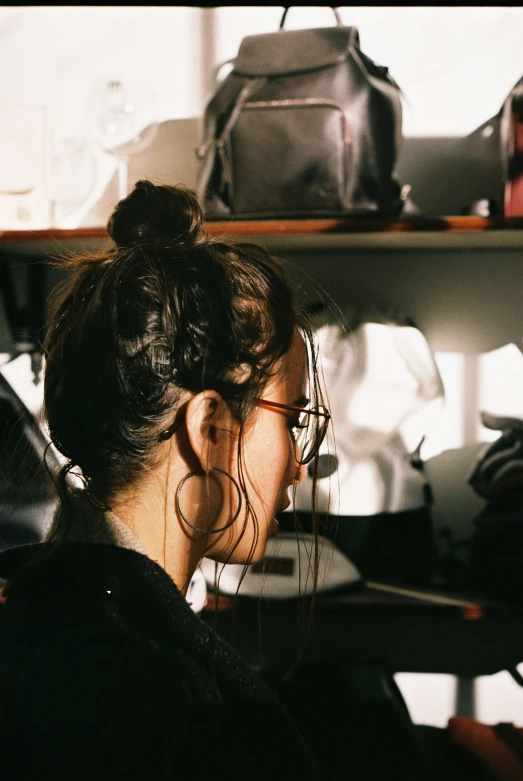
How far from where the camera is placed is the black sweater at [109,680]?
2.17 ft

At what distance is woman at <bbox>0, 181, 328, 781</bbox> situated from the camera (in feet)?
2.21

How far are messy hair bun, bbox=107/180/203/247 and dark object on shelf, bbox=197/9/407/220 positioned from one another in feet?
0.67

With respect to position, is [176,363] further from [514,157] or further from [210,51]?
[210,51]

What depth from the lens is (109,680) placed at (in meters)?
0.68

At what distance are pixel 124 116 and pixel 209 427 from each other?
89cm

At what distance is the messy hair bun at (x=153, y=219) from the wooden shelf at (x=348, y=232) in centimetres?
16

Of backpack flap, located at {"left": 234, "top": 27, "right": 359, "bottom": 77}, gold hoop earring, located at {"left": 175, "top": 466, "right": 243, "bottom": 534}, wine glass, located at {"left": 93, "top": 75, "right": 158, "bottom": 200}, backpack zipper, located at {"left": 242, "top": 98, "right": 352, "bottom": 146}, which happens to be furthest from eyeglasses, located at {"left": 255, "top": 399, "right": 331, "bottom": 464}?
wine glass, located at {"left": 93, "top": 75, "right": 158, "bottom": 200}

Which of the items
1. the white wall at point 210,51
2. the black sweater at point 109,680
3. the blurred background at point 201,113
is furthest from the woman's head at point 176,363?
the white wall at point 210,51

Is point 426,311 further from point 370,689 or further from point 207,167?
point 370,689

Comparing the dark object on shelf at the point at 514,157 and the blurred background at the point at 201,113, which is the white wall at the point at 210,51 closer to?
the blurred background at the point at 201,113

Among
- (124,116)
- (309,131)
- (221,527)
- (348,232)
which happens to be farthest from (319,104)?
(221,527)

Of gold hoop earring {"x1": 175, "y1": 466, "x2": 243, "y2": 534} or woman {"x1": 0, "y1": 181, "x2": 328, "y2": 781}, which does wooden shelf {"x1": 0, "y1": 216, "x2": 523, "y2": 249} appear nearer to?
woman {"x1": 0, "y1": 181, "x2": 328, "y2": 781}

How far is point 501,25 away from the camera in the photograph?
1322 mm

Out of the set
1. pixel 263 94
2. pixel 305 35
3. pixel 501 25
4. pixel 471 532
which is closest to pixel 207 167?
pixel 263 94
